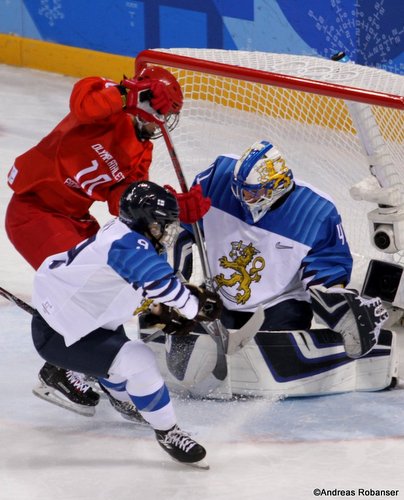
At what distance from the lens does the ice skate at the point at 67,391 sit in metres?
3.41

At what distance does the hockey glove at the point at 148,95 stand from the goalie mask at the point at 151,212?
18.0 inches

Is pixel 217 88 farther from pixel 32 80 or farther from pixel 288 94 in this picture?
pixel 32 80

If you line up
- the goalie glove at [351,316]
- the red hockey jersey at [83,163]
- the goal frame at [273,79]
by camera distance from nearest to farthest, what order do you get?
the goal frame at [273,79] < the goalie glove at [351,316] < the red hockey jersey at [83,163]

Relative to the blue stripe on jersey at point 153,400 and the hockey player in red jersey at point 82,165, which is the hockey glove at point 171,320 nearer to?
the blue stripe on jersey at point 153,400

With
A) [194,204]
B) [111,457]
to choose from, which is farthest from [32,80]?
[111,457]

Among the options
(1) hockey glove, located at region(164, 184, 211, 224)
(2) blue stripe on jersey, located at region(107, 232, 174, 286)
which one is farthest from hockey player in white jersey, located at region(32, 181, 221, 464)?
(1) hockey glove, located at region(164, 184, 211, 224)

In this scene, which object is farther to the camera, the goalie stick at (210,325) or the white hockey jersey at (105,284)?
the goalie stick at (210,325)

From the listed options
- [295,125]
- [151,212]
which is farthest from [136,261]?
[295,125]

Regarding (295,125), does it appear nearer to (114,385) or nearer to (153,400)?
(114,385)

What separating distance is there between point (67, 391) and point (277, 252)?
0.74m

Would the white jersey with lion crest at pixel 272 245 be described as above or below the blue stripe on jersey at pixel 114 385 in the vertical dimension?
above

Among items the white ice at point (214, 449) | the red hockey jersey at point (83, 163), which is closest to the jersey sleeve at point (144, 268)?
the white ice at point (214, 449)

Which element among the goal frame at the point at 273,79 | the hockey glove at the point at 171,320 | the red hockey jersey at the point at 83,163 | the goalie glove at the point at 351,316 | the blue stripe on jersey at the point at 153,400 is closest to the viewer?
the blue stripe on jersey at the point at 153,400

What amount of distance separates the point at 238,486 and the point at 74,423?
0.58 m
